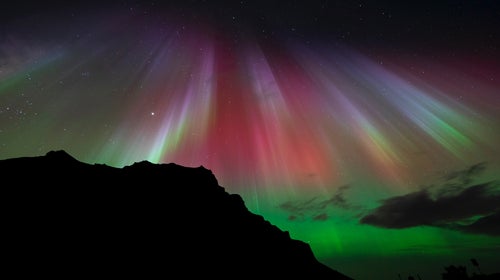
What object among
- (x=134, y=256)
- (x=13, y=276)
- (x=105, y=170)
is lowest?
(x=13, y=276)

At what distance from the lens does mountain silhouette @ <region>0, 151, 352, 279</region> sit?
101 ft

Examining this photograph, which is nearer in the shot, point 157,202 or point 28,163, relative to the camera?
point 28,163

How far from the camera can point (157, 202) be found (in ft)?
167

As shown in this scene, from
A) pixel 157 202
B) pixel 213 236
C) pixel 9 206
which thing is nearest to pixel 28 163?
pixel 9 206

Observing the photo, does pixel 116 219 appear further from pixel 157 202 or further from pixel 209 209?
pixel 209 209

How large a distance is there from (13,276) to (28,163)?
20273mm

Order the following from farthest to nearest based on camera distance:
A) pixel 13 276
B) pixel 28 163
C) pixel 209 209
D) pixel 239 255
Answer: pixel 209 209 → pixel 239 255 → pixel 28 163 → pixel 13 276

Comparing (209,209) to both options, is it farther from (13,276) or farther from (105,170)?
(13,276)

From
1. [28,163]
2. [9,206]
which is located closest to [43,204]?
[9,206]

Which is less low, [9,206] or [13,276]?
[9,206]

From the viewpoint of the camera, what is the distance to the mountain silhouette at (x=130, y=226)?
30672mm

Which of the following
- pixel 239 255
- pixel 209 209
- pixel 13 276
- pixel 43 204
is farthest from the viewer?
pixel 209 209

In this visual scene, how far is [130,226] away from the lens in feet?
135

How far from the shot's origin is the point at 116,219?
1618 inches
